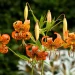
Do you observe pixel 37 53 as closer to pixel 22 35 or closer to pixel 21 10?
pixel 22 35

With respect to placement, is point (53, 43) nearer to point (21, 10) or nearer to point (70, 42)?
point (70, 42)

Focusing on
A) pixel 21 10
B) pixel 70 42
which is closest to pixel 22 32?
pixel 70 42

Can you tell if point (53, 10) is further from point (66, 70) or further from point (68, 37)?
point (68, 37)

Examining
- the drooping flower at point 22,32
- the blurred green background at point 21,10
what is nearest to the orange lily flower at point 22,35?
the drooping flower at point 22,32

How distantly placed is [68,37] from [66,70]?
940 millimetres

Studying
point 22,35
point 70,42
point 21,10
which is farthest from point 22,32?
point 21,10

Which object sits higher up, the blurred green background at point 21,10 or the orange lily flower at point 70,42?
the blurred green background at point 21,10

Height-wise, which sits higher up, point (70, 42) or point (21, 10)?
point (21, 10)


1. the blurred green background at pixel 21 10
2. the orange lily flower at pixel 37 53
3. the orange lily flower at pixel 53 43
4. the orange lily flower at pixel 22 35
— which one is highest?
the blurred green background at pixel 21 10

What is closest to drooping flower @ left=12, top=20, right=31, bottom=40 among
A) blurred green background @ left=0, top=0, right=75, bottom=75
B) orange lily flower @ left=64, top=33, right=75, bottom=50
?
orange lily flower @ left=64, top=33, right=75, bottom=50

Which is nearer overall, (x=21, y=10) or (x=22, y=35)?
(x=22, y=35)

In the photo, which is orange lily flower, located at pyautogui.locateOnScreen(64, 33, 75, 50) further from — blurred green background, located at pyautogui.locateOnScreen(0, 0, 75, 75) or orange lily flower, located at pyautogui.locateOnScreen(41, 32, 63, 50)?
blurred green background, located at pyautogui.locateOnScreen(0, 0, 75, 75)

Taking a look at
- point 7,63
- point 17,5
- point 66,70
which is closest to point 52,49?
point 66,70

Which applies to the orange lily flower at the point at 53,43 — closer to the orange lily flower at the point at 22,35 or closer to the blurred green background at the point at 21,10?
the orange lily flower at the point at 22,35
